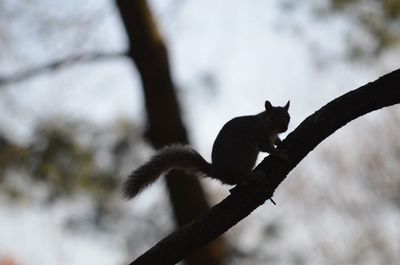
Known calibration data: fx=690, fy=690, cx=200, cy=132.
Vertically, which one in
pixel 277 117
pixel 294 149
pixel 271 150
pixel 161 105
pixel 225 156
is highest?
pixel 161 105

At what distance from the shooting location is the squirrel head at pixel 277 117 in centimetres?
276

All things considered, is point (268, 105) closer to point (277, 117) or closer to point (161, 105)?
point (277, 117)

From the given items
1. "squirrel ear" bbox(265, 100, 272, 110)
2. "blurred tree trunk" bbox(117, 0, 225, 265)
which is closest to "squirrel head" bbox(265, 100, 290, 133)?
"squirrel ear" bbox(265, 100, 272, 110)

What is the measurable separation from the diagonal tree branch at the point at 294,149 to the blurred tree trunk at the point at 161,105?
2.36m

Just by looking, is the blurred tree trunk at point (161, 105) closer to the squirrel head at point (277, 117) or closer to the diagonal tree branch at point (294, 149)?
the squirrel head at point (277, 117)

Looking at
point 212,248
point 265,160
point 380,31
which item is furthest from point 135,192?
point 380,31

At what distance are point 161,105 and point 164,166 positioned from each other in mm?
2405

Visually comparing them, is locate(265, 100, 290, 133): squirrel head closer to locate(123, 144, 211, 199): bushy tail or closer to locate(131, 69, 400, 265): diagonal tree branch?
locate(123, 144, 211, 199): bushy tail

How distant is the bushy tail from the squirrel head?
1.08 feet

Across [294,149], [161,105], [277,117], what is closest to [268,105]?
[277,117]

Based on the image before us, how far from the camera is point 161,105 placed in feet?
16.2

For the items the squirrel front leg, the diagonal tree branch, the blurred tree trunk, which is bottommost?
the diagonal tree branch

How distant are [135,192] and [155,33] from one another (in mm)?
2996

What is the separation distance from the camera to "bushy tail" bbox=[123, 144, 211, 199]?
96.9 inches
